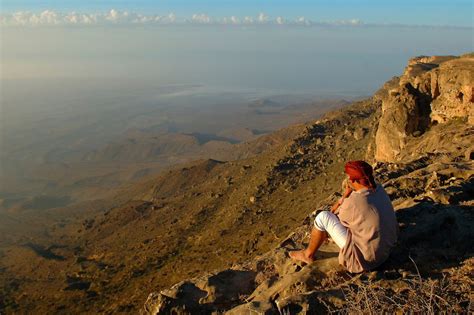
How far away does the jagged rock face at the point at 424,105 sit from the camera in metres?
18.6

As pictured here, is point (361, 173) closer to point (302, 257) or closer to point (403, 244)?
point (403, 244)

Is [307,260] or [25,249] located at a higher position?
[307,260]

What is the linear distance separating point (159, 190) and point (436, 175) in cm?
4925

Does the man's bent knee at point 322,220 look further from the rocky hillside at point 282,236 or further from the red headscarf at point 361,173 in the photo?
the red headscarf at point 361,173

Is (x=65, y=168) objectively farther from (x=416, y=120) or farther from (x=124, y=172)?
(x=416, y=120)

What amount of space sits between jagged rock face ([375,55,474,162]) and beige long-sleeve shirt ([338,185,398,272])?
42.4 ft

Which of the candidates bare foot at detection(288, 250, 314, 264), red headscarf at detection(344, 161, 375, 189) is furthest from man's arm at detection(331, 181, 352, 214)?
bare foot at detection(288, 250, 314, 264)

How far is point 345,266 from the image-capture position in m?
7.45

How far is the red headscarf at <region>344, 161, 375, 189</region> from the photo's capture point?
7145mm

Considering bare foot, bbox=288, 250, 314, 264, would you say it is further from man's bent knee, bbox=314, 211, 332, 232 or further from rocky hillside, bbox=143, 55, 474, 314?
man's bent knee, bbox=314, 211, 332, 232

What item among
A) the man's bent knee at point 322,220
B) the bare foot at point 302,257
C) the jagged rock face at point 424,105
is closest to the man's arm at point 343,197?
the man's bent knee at point 322,220

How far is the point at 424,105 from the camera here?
20.6 m

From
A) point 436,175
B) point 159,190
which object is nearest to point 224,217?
point 436,175

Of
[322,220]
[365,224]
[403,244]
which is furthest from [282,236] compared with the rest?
[365,224]
